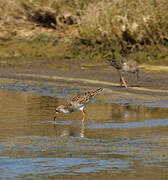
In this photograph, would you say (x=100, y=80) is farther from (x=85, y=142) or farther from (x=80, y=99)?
(x=85, y=142)

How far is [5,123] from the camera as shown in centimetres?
1232

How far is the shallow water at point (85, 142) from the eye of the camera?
841cm

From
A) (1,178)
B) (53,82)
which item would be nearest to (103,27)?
(53,82)

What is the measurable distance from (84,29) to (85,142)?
15.7m

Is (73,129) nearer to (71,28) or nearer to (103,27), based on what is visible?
(103,27)

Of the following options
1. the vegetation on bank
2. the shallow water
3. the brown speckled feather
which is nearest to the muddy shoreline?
the shallow water

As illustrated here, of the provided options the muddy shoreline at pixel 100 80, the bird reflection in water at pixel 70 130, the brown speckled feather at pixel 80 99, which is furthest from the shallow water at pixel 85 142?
the muddy shoreline at pixel 100 80

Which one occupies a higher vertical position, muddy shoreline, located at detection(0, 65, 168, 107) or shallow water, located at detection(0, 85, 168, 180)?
muddy shoreline, located at detection(0, 65, 168, 107)

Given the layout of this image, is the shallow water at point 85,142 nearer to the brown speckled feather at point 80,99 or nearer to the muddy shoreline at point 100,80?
the brown speckled feather at point 80,99

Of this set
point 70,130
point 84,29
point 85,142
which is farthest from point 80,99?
point 84,29

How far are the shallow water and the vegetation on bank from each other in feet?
29.6

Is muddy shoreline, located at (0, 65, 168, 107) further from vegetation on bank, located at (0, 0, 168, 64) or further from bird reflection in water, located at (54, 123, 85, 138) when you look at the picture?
bird reflection in water, located at (54, 123, 85, 138)

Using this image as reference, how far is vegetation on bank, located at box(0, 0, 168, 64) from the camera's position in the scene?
23719mm

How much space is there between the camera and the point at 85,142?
10305mm
